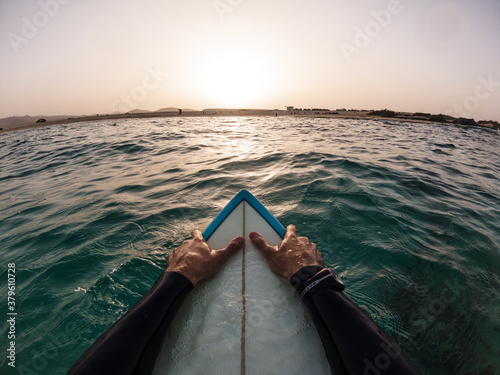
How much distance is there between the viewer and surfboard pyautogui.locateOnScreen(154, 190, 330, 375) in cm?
163

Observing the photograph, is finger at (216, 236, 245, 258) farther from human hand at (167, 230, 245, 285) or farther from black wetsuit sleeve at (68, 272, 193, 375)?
black wetsuit sleeve at (68, 272, 193, 375)

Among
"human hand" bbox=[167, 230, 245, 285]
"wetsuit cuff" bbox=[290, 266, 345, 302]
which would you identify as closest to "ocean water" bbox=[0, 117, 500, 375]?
"human hand" bbox=[167, 230, 245, 285]

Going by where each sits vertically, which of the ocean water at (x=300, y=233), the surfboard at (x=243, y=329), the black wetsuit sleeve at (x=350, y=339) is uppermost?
the black wetsuit sleeve at (x=350, y=339)

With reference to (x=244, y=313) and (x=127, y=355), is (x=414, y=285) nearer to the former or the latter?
(x=244, y=313)

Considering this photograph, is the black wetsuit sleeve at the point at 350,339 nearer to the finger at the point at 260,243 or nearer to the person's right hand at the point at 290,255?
the person's right hand at the point at 290,255

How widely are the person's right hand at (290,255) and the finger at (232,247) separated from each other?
0.60ft

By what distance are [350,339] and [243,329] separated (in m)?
0.88

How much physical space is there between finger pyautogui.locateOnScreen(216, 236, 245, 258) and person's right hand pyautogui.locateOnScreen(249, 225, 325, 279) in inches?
7.2

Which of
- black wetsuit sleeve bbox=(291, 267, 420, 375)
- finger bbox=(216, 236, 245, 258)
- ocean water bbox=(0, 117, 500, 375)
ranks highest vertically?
black wetsuit sleeve bbox=(291, 267, 420, 375)

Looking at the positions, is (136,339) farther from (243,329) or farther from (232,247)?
(232,247)

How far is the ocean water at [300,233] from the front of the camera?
2.59 m

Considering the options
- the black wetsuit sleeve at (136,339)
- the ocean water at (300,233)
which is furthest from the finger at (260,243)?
the ocean water at (300,233)

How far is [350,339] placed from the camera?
1.54 meters

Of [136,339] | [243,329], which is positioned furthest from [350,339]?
[136,339]
